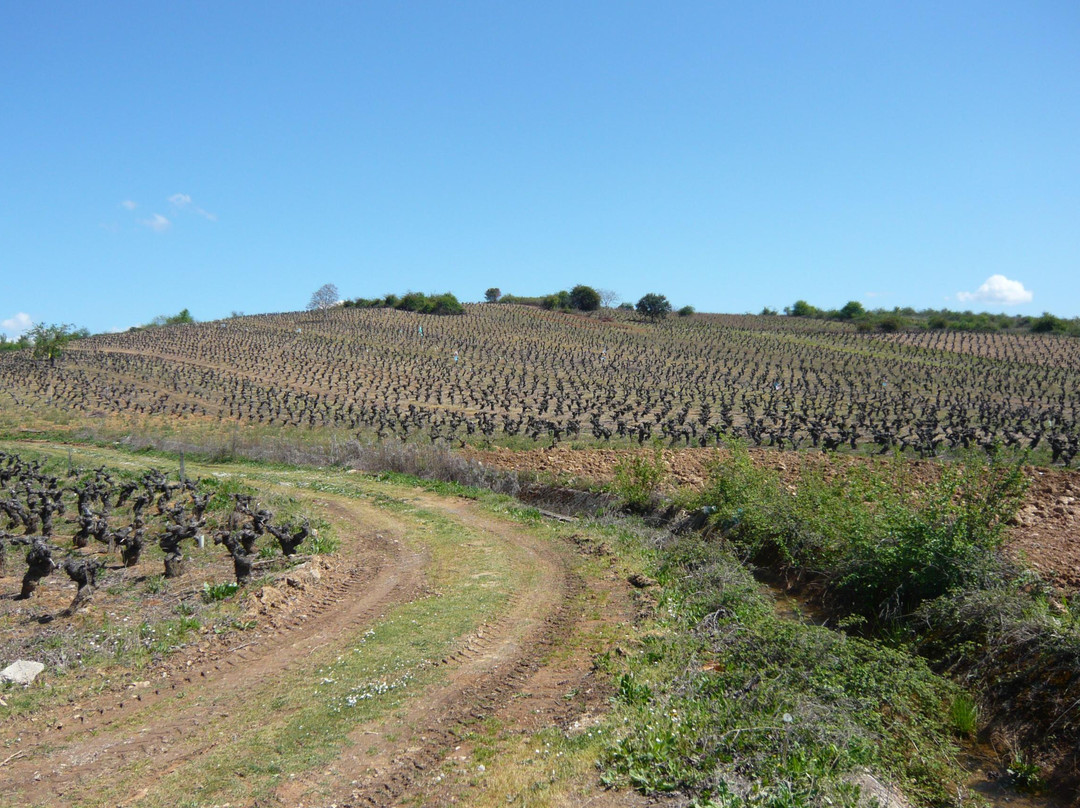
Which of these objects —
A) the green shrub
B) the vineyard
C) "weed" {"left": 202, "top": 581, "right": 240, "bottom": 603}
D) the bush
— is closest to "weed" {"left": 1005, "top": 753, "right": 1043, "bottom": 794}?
the bush

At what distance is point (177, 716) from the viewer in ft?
22.8

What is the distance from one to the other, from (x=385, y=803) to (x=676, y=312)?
11021 centimetres

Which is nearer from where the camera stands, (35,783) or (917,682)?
(35,783)

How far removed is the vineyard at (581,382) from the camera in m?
30.6

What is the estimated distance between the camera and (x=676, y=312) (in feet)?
367

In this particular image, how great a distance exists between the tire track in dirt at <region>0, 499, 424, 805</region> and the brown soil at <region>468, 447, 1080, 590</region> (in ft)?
31.3

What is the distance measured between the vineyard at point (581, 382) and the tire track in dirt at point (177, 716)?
14.6 metres

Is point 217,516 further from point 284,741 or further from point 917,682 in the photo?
point 917,682

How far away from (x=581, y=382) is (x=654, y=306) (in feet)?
184

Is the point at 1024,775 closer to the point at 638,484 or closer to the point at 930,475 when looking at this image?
the point at 638,484

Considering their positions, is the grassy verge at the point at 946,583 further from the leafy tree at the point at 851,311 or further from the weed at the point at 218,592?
the leafy tree at the point at 851,311

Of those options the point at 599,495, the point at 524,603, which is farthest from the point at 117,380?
the point at 524,603

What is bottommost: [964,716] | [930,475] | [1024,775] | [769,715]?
[1024,775]

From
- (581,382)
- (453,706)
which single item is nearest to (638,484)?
(453,706)
